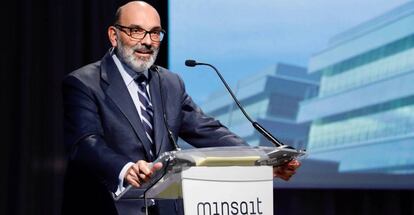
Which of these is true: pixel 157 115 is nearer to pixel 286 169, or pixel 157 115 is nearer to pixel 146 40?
pixel 146 40

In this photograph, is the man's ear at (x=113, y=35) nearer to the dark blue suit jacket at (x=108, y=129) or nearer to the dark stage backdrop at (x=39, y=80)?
the dark blue suit jacket at (x=108, y=129)

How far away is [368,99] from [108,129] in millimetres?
2477

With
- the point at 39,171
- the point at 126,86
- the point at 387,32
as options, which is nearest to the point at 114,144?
the point at 126,86

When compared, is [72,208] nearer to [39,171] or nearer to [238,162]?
[238,162]

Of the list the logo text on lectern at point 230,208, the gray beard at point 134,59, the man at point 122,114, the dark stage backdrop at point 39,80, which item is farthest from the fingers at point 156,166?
the dark stage backdrop at point 39,80

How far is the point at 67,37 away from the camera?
3867 millimetres

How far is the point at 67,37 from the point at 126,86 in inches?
74.5

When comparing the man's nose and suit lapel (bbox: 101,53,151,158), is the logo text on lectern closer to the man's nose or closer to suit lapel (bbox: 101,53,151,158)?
suit lapel (bbox: 101,53,151,158)

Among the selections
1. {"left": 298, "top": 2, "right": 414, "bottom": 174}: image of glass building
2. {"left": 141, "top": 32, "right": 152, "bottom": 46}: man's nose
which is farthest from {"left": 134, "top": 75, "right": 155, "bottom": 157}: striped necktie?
{"left": 298, "top": 2, "right": 414, "bottom": 174}: image of glass building

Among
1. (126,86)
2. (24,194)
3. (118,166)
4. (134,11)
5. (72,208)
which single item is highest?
(134,11)

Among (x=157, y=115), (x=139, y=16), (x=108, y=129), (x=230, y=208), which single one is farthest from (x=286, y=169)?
(x=139, y=16)

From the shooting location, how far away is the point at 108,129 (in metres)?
2.01

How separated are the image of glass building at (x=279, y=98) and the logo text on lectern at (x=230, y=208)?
7.15 feet

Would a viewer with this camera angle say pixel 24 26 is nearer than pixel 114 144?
No
